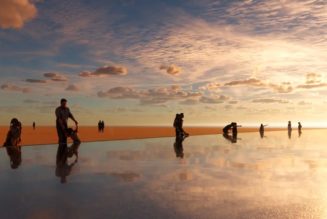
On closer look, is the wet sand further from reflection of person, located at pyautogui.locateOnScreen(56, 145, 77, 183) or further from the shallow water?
the shallow water

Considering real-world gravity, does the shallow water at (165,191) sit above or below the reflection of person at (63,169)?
below

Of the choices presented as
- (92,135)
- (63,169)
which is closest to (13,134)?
(63,169)

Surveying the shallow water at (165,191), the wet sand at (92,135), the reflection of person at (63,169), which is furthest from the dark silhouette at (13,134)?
the shallow water at (165,191)

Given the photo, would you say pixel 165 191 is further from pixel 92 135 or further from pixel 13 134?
pixel 92 135

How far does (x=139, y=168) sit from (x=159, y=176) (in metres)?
2.01

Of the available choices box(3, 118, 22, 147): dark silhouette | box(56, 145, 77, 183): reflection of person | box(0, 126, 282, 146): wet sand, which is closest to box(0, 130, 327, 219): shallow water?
box(56, 145, 77, 183): reflection of person

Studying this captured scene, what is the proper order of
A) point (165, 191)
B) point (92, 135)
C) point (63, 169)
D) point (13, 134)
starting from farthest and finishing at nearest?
point (92, 135) → point (13, 134) → point (63, 169) → point (165, 191)

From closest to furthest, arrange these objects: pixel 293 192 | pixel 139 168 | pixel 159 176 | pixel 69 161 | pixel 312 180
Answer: pixel 293 192 < pixel 312 180 < pixel 159 176 < pixel 139 168 < pixel 69 161

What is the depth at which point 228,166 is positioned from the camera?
42.1 ft

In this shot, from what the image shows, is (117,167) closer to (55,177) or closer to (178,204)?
(55,177)

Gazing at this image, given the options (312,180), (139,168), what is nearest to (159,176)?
(139,168)

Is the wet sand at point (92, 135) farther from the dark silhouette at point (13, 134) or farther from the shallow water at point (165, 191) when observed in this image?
the shallow water at point (165, 191)

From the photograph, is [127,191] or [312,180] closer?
[127,191]

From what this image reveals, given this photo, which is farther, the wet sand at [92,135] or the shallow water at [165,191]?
the wet sand at [92,135]
